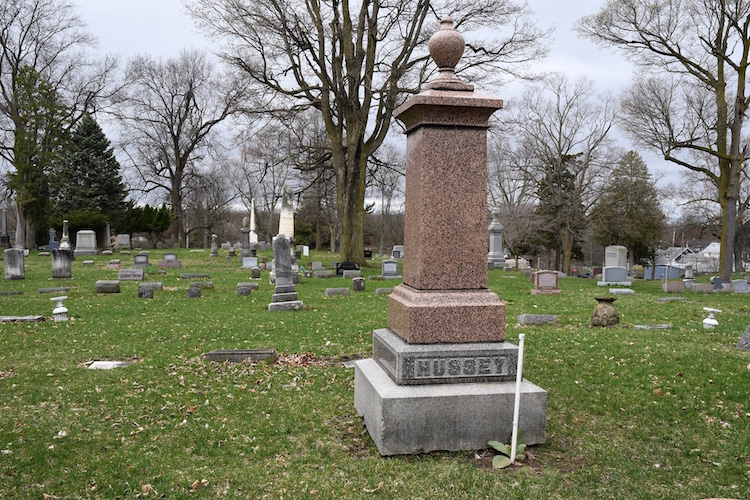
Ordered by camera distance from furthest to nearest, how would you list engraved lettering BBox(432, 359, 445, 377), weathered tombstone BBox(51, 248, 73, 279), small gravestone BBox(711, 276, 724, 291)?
small gravestone BBox(711, 276, 724, 291), weathered tombstone BBox(51, 248, 73, 279), engraved lettering BBox(432, 359, 445, 377)

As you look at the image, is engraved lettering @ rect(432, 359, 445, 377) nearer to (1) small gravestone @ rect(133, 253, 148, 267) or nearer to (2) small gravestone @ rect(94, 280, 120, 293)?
(2) small gravestone @ rect(94, 280, 120, 293)

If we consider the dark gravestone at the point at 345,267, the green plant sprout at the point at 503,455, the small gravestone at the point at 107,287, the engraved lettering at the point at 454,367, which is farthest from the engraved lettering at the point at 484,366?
the dark gravestone at the point at 345,267

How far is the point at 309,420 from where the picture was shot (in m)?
5.10

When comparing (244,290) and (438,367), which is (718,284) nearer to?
(244,290)

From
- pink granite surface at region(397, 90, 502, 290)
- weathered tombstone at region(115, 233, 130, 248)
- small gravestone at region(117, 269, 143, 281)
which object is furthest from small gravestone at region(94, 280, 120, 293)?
weathered tombstone at region(115, 233, 130, 248)

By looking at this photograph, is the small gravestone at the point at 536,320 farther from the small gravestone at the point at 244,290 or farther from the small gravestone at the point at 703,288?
the small gravestone at the point at 703,288

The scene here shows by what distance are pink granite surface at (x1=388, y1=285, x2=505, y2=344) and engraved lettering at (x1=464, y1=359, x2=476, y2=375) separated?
6.9 inches

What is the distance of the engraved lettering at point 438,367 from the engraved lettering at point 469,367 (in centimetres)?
19

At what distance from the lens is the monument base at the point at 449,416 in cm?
422

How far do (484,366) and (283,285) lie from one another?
9.29 m

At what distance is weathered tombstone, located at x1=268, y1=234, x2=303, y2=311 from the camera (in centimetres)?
1268

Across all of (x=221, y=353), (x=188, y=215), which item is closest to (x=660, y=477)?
(x=221, y=353)

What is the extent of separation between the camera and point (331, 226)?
4484cm

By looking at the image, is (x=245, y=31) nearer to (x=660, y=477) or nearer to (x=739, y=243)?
(x=660, y=477)
